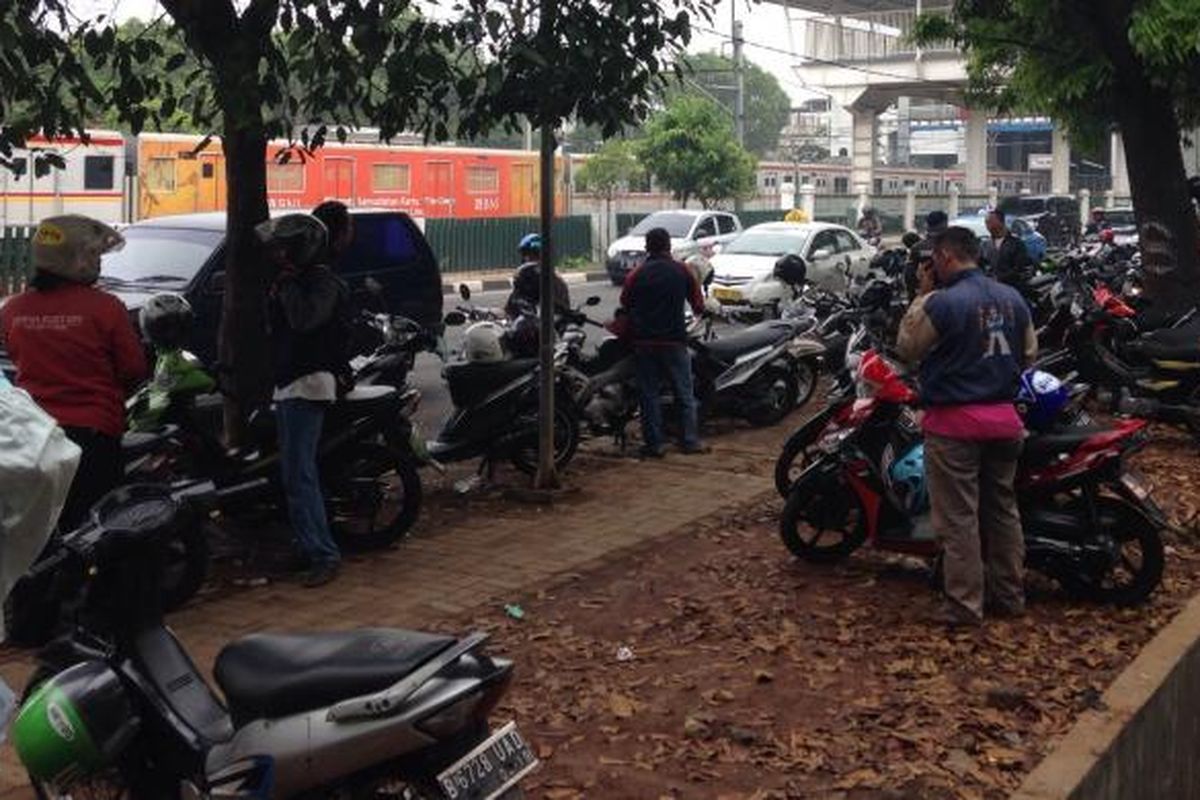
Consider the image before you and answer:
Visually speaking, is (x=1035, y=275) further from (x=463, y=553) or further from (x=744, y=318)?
(x=463, y=553)

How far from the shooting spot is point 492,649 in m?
5.44

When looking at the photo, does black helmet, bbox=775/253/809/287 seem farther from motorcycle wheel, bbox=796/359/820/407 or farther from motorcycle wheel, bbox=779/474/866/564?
motorcycle wheel, bbox=779/474/866/564

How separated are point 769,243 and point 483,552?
14.5 meters

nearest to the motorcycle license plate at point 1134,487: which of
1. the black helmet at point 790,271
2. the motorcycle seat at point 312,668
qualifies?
the motorcycle seat at point 312,668

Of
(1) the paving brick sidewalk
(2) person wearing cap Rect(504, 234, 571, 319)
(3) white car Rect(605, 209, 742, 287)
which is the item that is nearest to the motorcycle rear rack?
(1) the paving brick sidewalk

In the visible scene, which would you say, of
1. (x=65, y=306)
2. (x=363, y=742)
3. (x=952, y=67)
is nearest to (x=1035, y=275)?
(x=65, y=306)

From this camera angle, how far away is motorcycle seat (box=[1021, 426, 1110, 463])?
5.80m

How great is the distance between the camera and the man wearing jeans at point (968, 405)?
5.38 m

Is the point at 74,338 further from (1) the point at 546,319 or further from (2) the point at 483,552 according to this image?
(1) the point at 546,319

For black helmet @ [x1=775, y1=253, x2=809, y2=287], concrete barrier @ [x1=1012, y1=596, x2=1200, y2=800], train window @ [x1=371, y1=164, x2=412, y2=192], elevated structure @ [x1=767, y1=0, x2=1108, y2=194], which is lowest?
concrete barrier @ [x1=1012, y1=596, x2=1200, y2=800]

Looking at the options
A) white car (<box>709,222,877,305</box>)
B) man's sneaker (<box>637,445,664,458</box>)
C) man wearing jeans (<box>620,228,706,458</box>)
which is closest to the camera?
man wearing jeans (<box>620,228,706,458</box>)

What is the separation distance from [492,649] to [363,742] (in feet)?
8.41

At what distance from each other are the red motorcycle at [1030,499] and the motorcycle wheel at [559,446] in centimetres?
240

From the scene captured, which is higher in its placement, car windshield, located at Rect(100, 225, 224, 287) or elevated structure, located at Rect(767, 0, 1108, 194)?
elevated structure, located at Rect(767, 0, 1108, 194)
